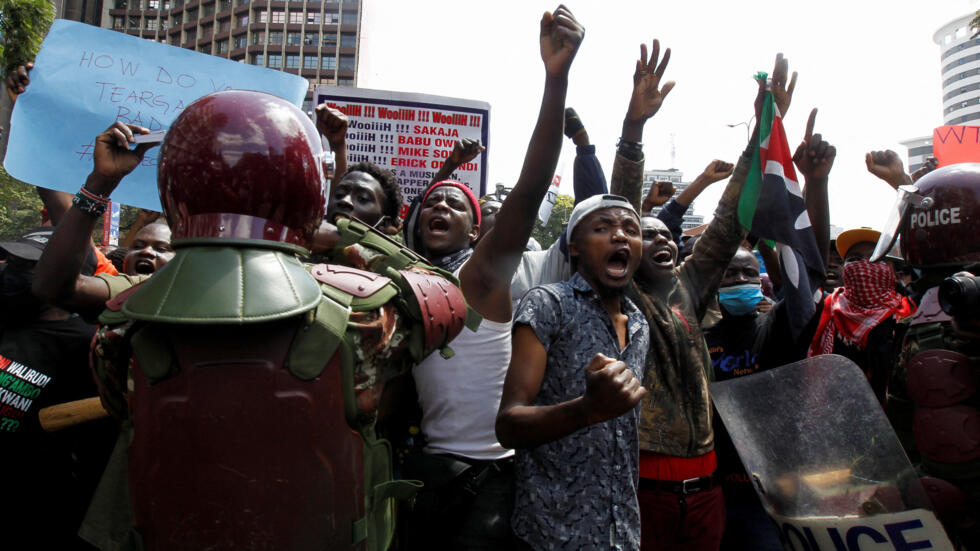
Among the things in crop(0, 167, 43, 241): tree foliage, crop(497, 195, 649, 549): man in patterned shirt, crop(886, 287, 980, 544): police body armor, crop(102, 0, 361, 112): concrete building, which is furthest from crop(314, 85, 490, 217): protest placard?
crop(102, 0, 361, 112): concrete building

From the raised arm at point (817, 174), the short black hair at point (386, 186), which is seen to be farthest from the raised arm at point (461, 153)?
the raised arm at point (817, 174)

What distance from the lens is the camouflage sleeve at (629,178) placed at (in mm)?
3027

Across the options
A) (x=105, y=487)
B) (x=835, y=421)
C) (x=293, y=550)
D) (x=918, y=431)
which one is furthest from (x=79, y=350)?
(x=918, y=431)

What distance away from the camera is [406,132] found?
5.20 meters

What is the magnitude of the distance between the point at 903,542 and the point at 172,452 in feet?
6.63

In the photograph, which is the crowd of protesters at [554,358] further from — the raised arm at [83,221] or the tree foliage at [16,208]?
the tree foliage at [16,208]

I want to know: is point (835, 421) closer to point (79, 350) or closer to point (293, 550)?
point (293, 550)

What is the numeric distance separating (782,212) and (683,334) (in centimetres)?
93

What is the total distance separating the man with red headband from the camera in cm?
198

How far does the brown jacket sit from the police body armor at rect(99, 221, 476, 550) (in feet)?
5.11

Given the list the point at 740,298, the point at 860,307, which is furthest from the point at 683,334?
the point at 860,307

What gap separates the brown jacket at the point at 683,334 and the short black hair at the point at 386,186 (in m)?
1.29

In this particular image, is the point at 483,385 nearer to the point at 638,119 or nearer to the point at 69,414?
the point at 69,414

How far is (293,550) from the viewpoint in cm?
125
